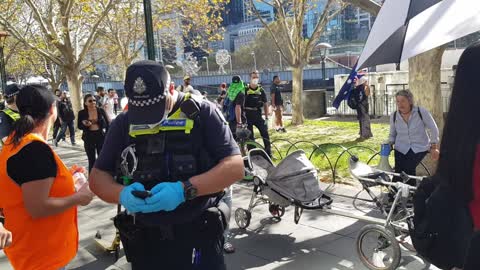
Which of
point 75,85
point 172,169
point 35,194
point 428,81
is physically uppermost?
point 75,85

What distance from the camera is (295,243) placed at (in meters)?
5.04

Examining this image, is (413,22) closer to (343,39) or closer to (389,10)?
(389,10)

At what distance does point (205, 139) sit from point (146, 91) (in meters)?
0.35

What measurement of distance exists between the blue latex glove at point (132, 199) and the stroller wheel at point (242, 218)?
Answer: 3.43 metres

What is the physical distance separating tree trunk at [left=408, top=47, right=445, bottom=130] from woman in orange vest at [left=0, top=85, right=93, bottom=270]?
19.9 feet

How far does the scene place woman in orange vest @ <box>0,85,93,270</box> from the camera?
8.15ft

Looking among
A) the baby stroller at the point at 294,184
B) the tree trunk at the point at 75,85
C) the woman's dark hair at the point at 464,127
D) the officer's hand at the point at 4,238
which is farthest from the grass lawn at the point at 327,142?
the tree trunk at the point at 75,85

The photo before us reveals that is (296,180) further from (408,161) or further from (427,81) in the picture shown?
(427,81)

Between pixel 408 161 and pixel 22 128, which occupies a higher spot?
pixel 22 128

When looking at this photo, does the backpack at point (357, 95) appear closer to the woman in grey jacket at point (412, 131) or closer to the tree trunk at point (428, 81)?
the tree trunk at point (428, 81)

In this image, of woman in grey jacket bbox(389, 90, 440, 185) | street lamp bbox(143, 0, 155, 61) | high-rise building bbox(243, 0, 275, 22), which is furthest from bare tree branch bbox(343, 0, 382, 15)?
high-rise building bbox(243, 0, 275, 22)

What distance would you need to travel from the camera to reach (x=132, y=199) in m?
2.02

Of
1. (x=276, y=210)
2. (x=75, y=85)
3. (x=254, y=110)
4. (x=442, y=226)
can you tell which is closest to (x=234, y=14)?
(x=75, y=85)

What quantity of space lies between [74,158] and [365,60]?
10931 mm
